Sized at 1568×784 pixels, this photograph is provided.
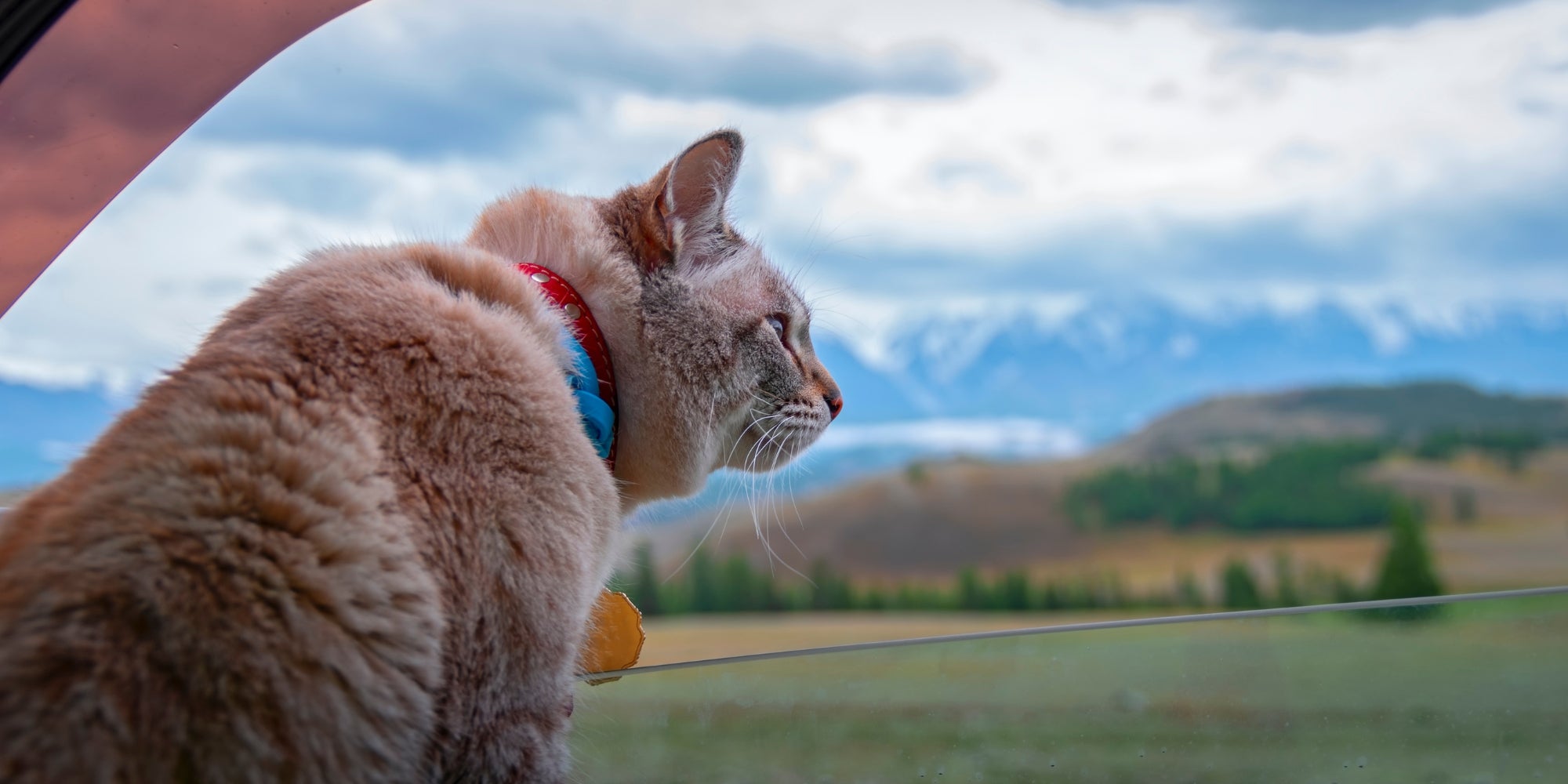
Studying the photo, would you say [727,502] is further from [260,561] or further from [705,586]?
[705,586]

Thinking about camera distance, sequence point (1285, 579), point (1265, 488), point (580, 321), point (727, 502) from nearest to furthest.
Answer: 1. point (580, 321)
2. point (727, 502)
3. point (1285, 579)
4. point (1265, 488)

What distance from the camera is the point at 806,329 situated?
1.47m

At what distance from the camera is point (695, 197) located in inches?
51.3

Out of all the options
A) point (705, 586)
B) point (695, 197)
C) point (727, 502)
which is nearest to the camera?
point (695, 197)

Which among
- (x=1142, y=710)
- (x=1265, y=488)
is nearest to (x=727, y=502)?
(x=1142, y=710)

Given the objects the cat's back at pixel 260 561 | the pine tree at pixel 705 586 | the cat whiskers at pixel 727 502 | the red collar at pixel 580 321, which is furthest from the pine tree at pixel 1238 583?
the cat's back at pixel 260 561

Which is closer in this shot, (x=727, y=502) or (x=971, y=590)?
(x=727, y=502)

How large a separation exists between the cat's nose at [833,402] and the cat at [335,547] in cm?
31

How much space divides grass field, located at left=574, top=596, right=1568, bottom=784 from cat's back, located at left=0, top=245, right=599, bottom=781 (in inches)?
14.7

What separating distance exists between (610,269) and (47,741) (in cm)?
71

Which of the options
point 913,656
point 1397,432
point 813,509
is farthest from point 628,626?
point 1397,432

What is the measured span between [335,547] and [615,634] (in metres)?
0.54

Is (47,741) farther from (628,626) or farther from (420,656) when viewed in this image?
(628,626)

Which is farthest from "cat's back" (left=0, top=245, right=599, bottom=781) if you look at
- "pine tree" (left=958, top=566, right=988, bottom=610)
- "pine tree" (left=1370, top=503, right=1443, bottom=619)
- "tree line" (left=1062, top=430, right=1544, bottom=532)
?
"tree line" (left=1062, top=430, right=1544, bottom=532)
